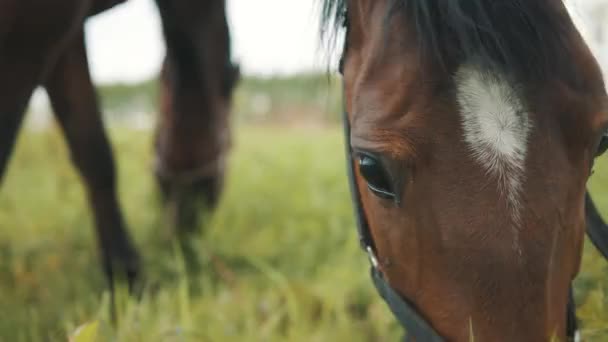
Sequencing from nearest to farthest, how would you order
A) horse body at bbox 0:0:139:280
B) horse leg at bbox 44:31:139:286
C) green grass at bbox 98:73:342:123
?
horse body at bbox 0:0:139:280
horse leg at bbox 44:31:139:286
green grass at bbox 98:73:342:123

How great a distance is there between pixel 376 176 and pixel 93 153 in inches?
58.7

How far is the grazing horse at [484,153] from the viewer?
85 centimetres

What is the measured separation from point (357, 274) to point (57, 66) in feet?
4.16

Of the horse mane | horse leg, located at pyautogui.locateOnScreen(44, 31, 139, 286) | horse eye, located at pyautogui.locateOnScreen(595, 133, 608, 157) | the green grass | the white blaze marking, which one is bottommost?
the green grass

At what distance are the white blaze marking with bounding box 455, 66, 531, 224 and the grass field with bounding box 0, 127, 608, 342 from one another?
0.44 m

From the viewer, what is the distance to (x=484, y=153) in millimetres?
862

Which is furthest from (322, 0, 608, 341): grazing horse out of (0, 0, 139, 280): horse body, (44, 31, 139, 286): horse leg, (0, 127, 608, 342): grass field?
(44, 31, 139, 286): horse leg

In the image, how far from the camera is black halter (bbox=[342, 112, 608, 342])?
1.00 metres

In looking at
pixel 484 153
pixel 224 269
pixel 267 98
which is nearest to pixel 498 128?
pixel 484 153

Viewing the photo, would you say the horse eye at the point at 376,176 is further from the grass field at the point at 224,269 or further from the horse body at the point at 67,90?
the horse body at the point at 67,90

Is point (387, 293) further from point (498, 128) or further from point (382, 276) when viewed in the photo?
point (498, 128)

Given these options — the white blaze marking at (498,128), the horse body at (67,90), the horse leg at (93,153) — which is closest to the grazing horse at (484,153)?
the white blaze marking at (498,128)

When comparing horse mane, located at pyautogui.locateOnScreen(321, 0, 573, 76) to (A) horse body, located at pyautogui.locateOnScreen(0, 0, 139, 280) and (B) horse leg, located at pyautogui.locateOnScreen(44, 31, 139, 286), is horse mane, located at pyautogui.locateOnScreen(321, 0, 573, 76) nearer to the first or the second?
(A) horse body, located at pyautogui.locateOnScreen(0, 0, 139, 280)

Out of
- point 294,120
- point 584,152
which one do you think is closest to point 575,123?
point 584,152
